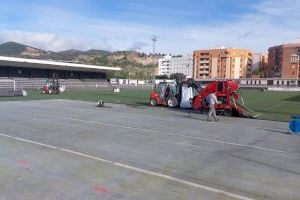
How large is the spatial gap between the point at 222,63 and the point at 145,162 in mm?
137420

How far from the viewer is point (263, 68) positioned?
161m

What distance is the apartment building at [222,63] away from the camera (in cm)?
14225

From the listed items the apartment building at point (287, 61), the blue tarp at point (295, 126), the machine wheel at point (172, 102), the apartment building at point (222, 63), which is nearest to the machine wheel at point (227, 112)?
the machine wheel at point (172, 102)

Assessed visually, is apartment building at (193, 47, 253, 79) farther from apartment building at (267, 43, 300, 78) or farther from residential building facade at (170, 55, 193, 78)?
residential building facade at (170, 55, 193, 78)

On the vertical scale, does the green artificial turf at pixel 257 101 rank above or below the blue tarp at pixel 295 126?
below

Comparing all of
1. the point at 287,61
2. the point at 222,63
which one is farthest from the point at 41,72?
the point at 287,61

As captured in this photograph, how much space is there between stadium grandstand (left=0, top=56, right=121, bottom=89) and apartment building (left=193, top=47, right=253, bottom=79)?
193ft

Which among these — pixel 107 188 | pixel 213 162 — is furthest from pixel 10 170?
pixel 213 162

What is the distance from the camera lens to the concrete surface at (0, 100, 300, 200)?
7.22m

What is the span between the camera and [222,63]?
143 metres

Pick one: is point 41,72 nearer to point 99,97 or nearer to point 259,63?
point 99,97

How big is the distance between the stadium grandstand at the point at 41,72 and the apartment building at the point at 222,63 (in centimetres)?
5881

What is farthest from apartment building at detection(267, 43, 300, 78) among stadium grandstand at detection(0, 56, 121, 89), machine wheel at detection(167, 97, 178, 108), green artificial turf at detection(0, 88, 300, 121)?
machine wheel at detection(167, 97, 178, 108)

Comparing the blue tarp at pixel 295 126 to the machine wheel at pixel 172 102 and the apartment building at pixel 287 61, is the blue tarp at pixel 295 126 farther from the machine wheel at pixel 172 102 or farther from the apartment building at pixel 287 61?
the apartment building at pixel 287 61
